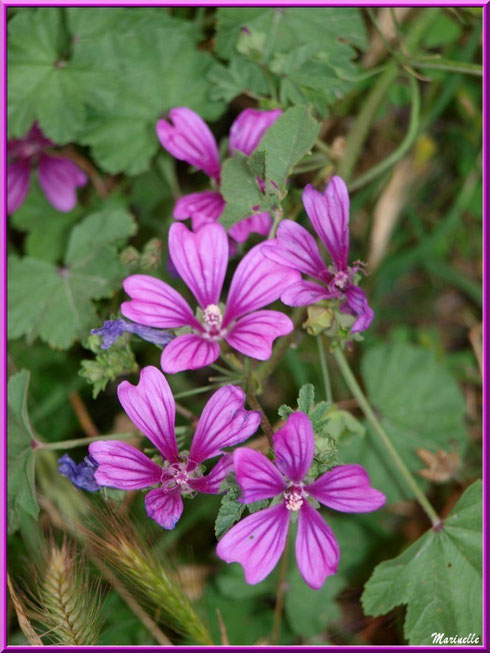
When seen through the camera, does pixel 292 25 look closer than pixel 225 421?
No

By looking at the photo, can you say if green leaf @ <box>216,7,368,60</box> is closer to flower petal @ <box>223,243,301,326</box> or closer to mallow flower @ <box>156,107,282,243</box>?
mallow flower @ <box>156,107,282,243</box>

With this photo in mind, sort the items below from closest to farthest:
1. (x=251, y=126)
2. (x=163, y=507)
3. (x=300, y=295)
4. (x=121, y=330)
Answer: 1. (x=163, y=507)
2. (x=300, y=295)
3. (x=121, y=330)
4. (x=251, y=126)

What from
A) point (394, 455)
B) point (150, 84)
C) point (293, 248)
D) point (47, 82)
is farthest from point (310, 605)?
point (47, 82)

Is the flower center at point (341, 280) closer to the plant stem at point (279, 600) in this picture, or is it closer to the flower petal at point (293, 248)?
the flower petal at point (293, 248)

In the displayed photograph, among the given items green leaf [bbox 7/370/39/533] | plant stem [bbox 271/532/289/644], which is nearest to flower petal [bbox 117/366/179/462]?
green leaf [bbox 7/370/39/533]

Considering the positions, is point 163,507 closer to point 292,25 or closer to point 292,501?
point 292,501

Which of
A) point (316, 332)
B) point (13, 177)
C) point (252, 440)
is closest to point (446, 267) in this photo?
point (252, 440)

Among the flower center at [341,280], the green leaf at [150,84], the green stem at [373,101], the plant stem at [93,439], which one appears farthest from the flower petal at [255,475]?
the green leaf at [150,84]

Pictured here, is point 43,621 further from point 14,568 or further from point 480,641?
point 480,641
